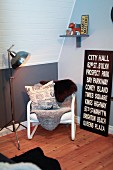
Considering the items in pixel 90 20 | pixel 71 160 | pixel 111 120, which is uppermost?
pixel 90 20

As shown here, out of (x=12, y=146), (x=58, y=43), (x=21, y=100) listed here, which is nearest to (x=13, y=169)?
(x=12, y=146)

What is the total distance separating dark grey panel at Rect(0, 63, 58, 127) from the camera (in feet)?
10.2

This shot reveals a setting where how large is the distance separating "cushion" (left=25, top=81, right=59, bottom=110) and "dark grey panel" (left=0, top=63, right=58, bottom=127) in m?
0.25

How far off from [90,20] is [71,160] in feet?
6.14

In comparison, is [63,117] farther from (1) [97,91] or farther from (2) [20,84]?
(2) [20,84]

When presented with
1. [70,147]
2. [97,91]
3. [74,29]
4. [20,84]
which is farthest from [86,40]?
[70,147]

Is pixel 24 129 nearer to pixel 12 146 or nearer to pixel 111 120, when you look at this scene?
pixel 12 146

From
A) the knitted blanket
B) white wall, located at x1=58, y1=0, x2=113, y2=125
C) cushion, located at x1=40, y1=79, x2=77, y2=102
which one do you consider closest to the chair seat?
the knitted blanket

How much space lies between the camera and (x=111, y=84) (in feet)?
9.70

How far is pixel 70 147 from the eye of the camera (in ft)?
9.21

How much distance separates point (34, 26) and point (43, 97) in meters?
0.96

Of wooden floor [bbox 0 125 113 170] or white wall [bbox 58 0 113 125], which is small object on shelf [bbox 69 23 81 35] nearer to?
white wall [bbox 58 0 113 125]

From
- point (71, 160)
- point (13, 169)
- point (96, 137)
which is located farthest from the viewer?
point (96, 137)

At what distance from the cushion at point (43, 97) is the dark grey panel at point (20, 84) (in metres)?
0.25
